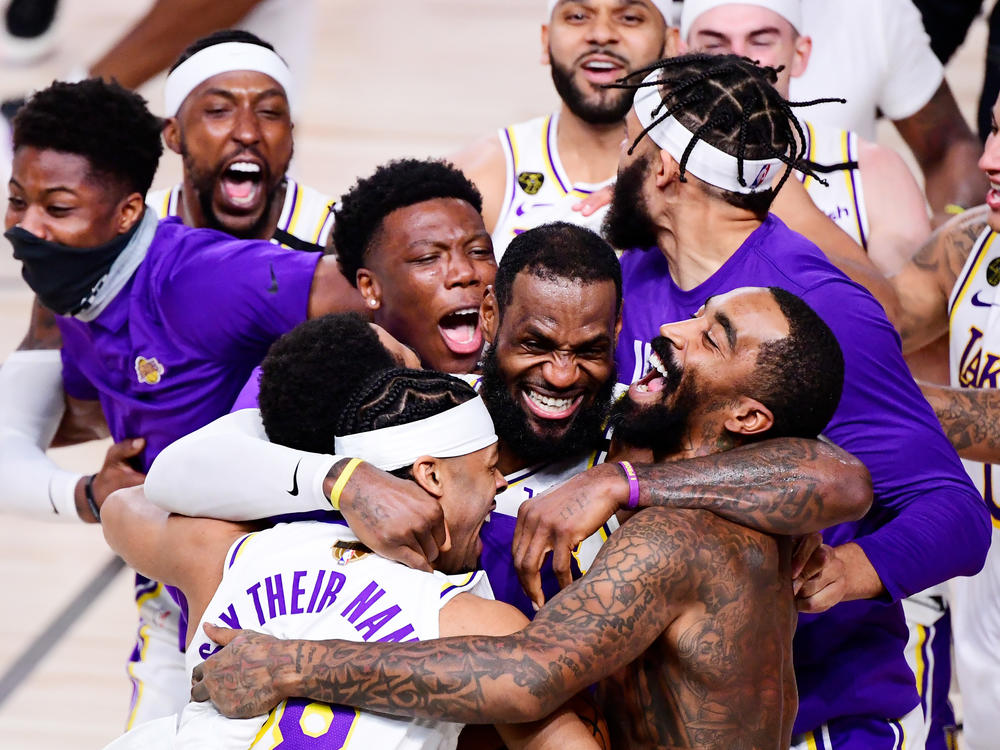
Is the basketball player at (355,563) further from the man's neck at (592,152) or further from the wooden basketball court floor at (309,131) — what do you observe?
the wooden basketball court floor at (309,131)

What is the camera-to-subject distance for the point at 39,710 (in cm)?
557

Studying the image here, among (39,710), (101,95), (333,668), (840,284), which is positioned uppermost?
(101,95)

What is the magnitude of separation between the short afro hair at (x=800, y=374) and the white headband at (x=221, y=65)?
8.17ft

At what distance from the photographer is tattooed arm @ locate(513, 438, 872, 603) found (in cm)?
297

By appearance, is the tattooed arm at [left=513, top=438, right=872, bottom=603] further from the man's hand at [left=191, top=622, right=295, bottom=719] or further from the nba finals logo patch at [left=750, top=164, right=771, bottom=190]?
the nba finals logo patch at [left=750, top=164, right=771, bottom=190]

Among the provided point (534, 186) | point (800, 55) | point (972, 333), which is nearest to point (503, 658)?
point (972, 333)

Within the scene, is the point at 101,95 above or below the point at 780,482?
above

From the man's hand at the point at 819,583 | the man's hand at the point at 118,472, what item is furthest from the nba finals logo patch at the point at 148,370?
the man's hand at the point at 819,583

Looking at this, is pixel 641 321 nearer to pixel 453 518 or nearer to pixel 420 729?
pixel 453 518

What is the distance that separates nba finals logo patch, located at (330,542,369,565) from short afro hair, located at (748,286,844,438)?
0.89 metres

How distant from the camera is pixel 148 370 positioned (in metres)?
4.17

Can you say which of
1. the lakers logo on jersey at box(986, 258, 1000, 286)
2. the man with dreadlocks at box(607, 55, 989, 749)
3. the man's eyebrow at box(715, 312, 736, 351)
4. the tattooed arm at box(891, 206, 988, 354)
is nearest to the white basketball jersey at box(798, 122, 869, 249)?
the tattooed arm at box(891, 206, 988, 354)

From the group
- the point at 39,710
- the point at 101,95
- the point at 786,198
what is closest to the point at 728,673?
the point at 786,198

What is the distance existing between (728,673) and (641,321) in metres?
1.16
